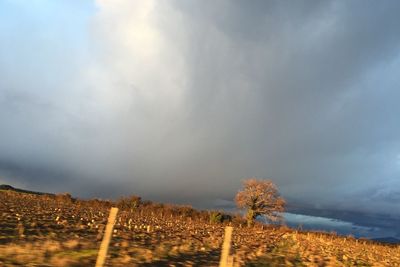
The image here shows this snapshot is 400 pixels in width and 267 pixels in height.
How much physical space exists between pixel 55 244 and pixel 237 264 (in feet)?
29.1

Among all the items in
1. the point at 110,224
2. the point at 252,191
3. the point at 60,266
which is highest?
the point at 252,191

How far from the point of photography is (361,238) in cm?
8575

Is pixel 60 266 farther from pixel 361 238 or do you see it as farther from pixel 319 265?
pixel 361 238

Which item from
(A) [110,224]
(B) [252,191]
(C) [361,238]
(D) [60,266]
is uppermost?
(B) [252,191]

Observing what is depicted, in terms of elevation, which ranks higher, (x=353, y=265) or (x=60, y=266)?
(x=353, y=265)

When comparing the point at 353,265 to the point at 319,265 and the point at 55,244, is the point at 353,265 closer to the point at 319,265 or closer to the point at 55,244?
the point at 319,265

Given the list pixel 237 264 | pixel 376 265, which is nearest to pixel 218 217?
pixel 376 265

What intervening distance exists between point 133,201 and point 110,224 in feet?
358

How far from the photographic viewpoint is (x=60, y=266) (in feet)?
51.8

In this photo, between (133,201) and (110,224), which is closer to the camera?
(110,224)

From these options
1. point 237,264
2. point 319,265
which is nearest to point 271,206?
point 319,265

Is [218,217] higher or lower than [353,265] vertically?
higher

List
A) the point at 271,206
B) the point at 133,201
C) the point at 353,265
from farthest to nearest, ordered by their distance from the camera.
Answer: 1. the point at 133,201
2. the point at 271,206
3. the point at 353,265

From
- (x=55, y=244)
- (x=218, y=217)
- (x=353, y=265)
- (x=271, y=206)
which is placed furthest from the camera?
(x=218, y=217)
